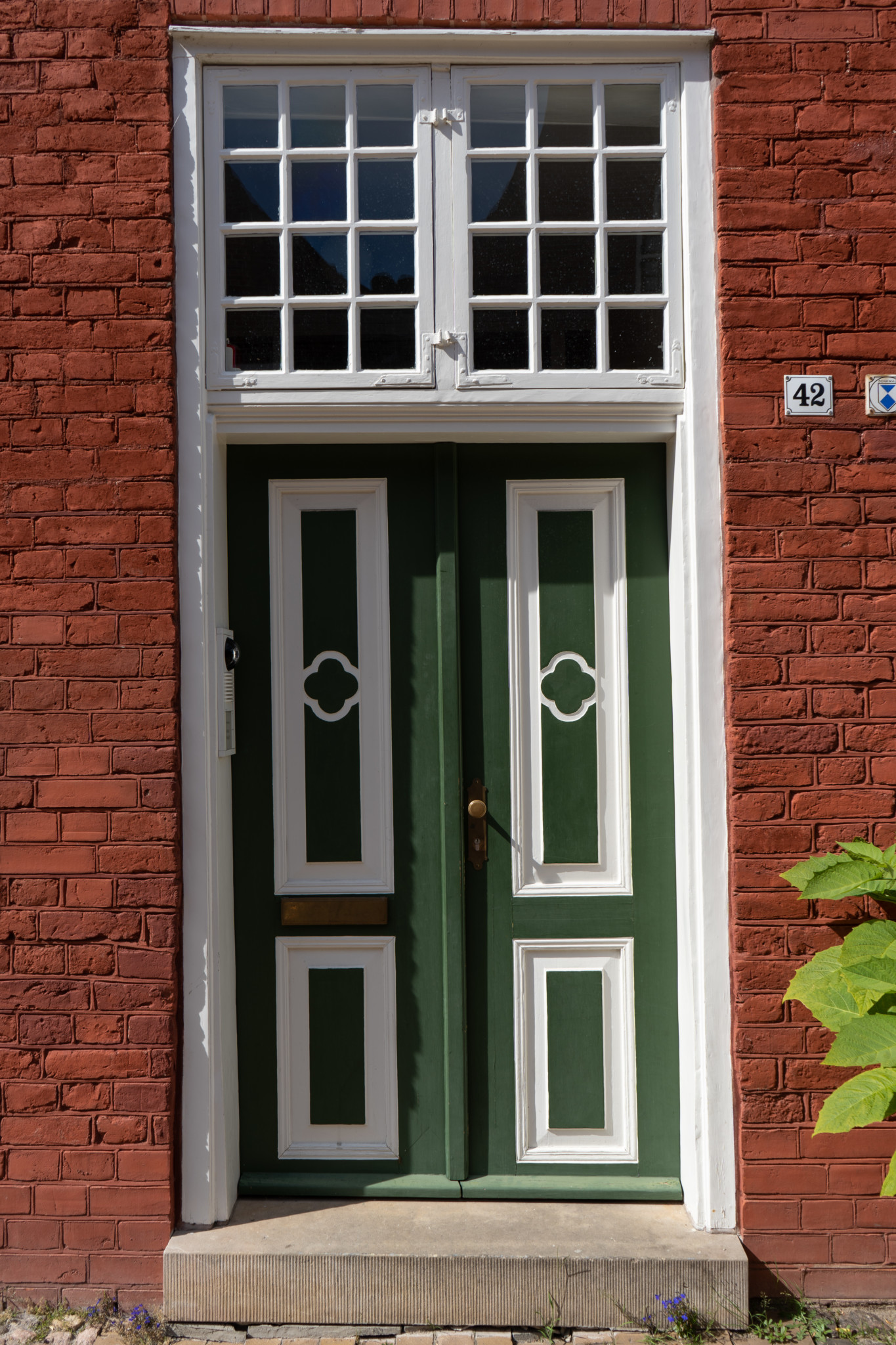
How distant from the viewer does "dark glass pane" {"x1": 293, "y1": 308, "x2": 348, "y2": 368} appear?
3121 millimetres

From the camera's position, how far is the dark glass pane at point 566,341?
3.13 meters

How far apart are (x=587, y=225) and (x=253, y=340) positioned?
109cm

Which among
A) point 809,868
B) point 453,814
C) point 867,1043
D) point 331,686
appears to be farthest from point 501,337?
point 867,1043

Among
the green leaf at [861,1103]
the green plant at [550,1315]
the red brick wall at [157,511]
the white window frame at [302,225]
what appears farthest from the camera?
the white window frame at [302,225]

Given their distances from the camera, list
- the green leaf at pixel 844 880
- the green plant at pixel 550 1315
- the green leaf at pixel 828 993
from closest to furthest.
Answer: the green leaf at pixel 828 993 < the green leaf at pixel 844 880 < the green plant at pixel 550 1315

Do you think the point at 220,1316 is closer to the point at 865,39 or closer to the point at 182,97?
the point at 182,97

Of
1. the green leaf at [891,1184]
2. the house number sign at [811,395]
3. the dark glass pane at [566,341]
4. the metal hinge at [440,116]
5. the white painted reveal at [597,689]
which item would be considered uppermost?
the metal hinge at [440,116]

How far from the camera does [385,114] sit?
3.12 metres

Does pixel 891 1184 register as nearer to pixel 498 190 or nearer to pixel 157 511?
pixel 157 511

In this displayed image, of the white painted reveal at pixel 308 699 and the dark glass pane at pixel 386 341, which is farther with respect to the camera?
the white painted reveal at pixel 308 699

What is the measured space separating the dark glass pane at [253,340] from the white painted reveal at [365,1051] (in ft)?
5.96

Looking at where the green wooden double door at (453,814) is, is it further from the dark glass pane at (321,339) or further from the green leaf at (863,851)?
the green leaf at (863,851)

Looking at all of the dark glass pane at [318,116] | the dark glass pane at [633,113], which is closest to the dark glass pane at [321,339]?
the dark glass pane at [318,116]

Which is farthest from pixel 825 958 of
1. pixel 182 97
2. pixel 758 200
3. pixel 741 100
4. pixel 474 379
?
pixel 182 97
